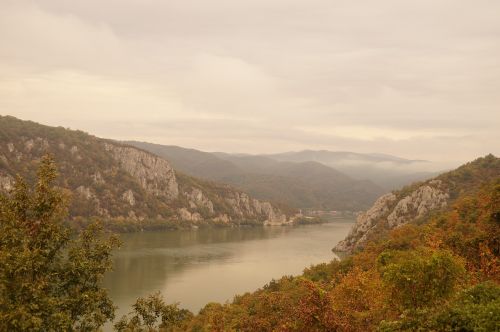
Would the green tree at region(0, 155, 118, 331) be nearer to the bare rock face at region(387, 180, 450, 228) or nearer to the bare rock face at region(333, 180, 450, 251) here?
the bare rock face at region(333, 180, 450, 251)

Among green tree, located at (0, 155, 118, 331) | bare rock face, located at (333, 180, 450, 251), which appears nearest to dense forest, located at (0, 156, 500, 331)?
green tree, located at (0, 155, 118, 331)

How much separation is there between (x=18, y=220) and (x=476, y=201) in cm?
5321

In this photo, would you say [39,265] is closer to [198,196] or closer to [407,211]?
[407,211]

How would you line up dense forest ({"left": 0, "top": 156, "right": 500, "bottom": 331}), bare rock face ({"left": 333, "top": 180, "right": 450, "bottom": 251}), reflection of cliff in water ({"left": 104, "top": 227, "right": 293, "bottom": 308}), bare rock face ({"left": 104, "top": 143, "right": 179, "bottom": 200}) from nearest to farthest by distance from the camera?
dense forest ({"left": 0, "top": 156, "right": 500, "bottom": 331}) → reflection of cliff in water ({"left": 104, "top": 227, "right": 293, "bottom": 308}) → bare rock face ({"left": 333, "top": 180, "right": 450, "bottom": 251}) → bare rock face ({"left": 104, "top": 143, "right": 179, "bottom": 200})

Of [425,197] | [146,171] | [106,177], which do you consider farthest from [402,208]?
[146,171]

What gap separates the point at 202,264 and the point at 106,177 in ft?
331

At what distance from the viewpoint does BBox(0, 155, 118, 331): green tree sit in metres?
12.4

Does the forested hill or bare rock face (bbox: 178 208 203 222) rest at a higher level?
the forested hill

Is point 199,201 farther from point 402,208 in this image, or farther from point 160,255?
point 402,208

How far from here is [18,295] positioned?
1268 centimetres

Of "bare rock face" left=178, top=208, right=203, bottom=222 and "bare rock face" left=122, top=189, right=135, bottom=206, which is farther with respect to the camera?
"bare rock face" left=178, top=208, right=203, bottom=222

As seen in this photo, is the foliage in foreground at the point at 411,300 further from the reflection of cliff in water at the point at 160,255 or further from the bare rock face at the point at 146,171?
the bare rock face at the point at 146,171

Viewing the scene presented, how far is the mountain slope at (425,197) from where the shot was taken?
8412 cm

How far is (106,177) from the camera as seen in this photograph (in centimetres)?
17425
